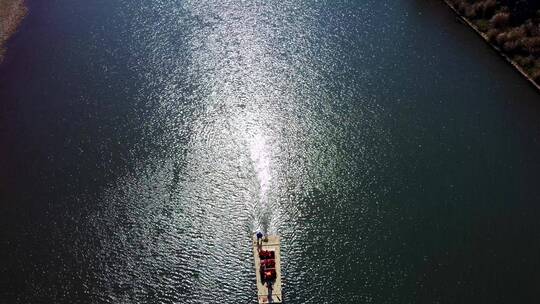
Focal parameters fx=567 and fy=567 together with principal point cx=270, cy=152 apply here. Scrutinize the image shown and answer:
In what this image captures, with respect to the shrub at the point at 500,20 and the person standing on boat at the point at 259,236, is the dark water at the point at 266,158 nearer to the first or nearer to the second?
the person standing on boat at the point at 259,236

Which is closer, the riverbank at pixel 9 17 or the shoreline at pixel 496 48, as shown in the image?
the shoreline at pixel 496 48

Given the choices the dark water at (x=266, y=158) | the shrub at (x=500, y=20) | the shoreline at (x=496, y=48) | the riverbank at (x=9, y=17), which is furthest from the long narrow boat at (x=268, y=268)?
the riverbank at (x=9, y=17)

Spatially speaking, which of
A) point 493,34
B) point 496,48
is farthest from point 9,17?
point 496,48

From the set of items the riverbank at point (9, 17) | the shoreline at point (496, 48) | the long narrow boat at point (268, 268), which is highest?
the riverbank at point (9, 17)

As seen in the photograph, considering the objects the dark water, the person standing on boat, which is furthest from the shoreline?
the person standing on boat

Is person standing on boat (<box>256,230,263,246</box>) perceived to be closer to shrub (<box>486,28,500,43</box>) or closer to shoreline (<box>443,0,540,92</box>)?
shoreline (<box>443,0,540,92</box>)

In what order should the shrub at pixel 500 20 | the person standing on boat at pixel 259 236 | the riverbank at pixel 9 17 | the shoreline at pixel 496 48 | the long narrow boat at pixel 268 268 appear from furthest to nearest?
the riverbank at pixel 9 17, the shrub at pixel 500 20, the shoreline at pixel 496 48, the person standing on boat at pixel 259 236, the long narrow boat at pixel 268 268

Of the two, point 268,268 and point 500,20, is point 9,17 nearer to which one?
point 268,268
